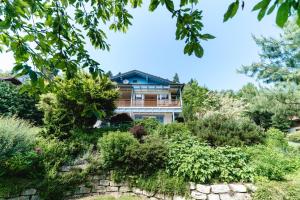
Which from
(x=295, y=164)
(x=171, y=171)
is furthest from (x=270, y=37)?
(x=171, y=171)

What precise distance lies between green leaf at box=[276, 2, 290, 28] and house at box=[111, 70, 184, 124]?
22.2 m

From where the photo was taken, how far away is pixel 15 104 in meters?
17.3

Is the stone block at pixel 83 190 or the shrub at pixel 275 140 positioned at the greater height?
the shrub at pixel 275 140

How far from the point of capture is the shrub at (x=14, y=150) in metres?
7.12

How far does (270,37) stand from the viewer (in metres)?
14.0

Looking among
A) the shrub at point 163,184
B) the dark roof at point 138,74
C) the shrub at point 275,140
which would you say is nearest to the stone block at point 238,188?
the shrub at point 163,184

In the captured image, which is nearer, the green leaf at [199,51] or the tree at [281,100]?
the green leaf at [199,51]

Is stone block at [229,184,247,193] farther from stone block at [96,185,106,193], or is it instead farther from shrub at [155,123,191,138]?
shrub at [155,123,191,138]

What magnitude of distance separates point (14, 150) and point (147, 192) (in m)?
4.45

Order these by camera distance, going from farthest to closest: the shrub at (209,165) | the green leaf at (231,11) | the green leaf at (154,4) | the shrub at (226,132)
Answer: the shrub at (226,132)
the shrub at (209,165)
the green leaf at (154,4)
the green leaf at (231,11)

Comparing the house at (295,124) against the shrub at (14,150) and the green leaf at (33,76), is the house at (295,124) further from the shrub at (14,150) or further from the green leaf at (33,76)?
the green leaf at (33,76)

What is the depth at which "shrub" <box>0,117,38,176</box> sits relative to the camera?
712 cm

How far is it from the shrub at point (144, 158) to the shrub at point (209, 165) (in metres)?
0.29

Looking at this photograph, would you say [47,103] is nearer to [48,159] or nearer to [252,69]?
[48,159]
